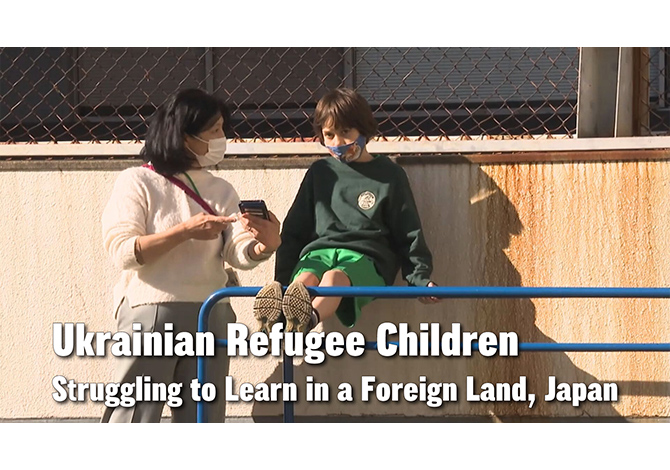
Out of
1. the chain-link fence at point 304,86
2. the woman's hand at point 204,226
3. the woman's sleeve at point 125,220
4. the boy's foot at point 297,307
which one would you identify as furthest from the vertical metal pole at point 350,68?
the boy's foot at point 297,307

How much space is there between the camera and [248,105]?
19.8 ft

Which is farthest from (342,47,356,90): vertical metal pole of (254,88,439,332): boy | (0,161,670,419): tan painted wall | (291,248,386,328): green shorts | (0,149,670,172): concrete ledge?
(291,248,386,328): green shorts

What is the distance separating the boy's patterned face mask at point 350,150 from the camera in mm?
4348

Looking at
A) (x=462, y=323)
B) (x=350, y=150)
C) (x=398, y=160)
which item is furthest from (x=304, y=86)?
(x=462, y=323)

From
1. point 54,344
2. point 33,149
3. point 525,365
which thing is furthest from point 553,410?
point 33,149

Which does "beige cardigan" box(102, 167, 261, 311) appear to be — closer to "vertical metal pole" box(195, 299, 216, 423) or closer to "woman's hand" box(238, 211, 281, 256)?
"woman's hand" box(238, 211, 281, 256)

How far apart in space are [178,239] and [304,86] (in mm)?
2390

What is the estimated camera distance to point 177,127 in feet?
13.4

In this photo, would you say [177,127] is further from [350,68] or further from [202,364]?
[350,68]

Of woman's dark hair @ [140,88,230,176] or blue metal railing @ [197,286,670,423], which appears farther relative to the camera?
woman's dark hair @ [140,88,230,176]

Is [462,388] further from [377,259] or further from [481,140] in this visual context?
[481,140]

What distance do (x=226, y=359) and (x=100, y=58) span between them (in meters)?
2.62

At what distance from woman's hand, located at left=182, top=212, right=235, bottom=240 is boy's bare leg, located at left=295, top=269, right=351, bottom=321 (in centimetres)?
41

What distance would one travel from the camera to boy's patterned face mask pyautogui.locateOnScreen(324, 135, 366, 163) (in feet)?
14.3
